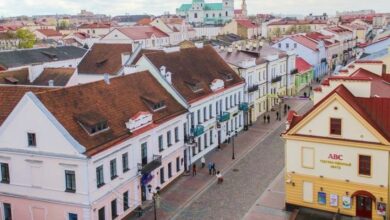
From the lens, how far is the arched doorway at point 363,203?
3111 centimetres

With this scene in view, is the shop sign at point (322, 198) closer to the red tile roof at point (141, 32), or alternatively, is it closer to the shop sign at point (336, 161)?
the shop sign at point (336, 161)

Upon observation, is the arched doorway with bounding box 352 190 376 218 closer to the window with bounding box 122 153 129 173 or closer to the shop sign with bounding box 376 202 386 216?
the shop sign with bounding box 376 202 386 216

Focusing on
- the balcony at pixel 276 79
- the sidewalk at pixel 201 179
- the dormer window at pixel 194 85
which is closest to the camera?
the sidewalk at pixel 201 179

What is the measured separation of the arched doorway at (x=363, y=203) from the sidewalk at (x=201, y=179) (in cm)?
1218

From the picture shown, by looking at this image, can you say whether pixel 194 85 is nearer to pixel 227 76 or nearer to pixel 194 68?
pixel 194 68

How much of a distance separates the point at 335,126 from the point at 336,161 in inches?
90.4

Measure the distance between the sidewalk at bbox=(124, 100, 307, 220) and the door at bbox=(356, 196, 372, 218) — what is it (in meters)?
12.2

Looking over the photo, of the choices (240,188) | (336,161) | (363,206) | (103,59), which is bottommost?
(240,188)

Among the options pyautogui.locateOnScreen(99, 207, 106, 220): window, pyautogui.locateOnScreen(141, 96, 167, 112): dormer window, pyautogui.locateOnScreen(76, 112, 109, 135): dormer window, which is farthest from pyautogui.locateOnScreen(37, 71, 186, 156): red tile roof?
pyautogui.locateOnScreen(99, 207, 106, 220): window

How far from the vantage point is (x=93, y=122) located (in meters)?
31.9

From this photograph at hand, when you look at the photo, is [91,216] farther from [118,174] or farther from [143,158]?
[143,158]

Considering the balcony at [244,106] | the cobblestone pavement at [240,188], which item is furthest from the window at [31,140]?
the balcony at [244,106]

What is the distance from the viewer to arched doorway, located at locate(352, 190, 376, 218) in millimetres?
31109

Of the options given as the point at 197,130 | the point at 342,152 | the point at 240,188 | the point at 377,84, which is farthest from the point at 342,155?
the point at 197,130
